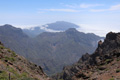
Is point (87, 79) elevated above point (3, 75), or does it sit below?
below

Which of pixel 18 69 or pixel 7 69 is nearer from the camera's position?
pixel 7 69

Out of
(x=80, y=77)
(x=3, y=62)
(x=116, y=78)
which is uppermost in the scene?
(x=3, y=62)

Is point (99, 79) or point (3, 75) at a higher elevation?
point (3, 75)

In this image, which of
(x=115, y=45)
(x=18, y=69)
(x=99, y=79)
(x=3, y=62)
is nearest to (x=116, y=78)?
(x=99, y=79)

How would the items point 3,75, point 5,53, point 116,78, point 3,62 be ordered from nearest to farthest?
point 3,75 < point 116,78 < point 3,62 < point 5,53

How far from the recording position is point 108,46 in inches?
3708

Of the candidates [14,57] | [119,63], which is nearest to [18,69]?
[14,57]

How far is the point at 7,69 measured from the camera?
31656mm

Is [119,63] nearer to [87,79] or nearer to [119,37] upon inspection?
[87,79]

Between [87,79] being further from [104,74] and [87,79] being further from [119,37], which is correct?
[119,37]

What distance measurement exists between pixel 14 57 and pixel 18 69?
244 inches

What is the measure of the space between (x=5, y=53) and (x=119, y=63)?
2644 cm

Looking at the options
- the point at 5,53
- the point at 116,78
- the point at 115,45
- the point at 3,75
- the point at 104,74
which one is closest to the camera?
the point at 3,75

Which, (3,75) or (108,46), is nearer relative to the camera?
(3,75)
